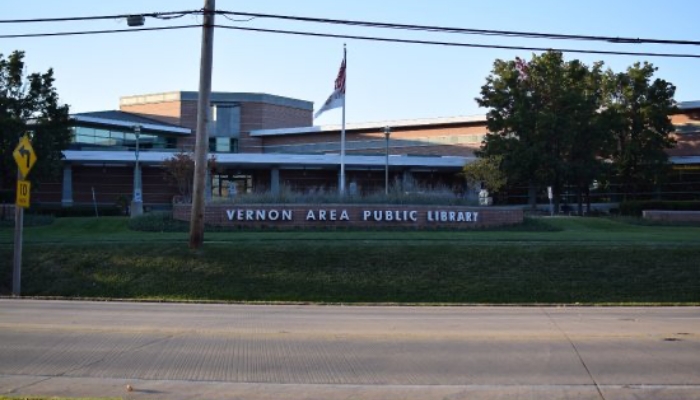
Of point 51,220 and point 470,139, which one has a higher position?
point 470,139

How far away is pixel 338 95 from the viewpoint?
35.0 m

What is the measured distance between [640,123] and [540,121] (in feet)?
27.8

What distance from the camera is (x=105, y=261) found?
20344mm

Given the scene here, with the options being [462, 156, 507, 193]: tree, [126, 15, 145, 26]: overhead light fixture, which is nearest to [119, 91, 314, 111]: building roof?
[462, 156, 507, 193]: tree

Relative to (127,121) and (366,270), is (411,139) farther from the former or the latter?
(366,270)

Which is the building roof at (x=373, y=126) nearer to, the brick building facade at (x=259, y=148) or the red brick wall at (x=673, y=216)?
the brick building facade at (x=259, y=148)

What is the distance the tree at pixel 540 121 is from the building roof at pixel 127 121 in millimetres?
25742

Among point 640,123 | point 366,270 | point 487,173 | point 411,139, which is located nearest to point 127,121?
point 411,139

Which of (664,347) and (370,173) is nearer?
(664,347)

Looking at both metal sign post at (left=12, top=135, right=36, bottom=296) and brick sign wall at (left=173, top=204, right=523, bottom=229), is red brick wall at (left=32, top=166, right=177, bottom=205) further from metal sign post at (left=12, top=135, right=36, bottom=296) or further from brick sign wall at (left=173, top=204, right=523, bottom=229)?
metal sign post at (left=12, top=135, right=36, bottom=296)

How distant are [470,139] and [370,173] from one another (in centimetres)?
→ 1031

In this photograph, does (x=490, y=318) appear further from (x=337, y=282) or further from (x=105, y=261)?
(x=105, y=261)

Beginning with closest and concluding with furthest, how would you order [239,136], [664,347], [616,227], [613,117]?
[664,347] → [616,227] → [613,117] → [239,136]

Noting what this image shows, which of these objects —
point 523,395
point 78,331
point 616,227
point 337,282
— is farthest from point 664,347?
point 616,227
